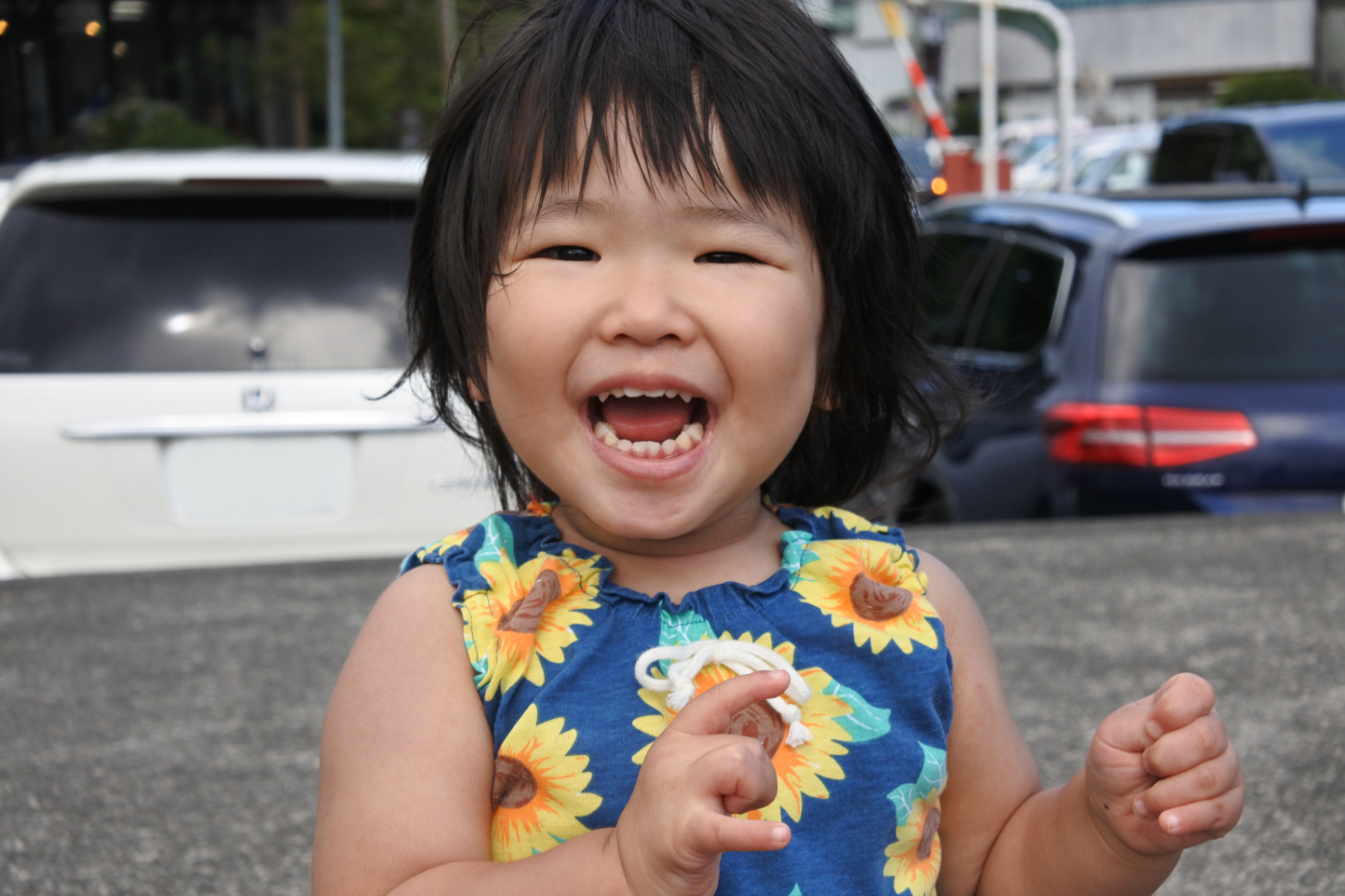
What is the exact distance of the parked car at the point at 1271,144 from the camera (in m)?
7.89

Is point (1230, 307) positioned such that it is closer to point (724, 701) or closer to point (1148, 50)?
point (724, 701)

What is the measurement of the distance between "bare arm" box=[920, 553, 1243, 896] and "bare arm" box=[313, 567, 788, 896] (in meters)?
0.38

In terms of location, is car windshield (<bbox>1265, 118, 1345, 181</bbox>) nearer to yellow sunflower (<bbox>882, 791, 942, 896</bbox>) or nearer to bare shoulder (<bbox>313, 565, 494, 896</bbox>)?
yellow sunflower (<bbox>882, 791, 942, 896</bbox>)

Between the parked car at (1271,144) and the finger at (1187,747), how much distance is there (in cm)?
695

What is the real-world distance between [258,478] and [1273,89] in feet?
91.3

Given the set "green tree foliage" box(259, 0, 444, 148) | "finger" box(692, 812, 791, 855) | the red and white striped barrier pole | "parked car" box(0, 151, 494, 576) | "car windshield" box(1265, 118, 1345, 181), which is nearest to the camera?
"finger" box(692, 812, 791, 855)

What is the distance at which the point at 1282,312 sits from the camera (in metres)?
4.16

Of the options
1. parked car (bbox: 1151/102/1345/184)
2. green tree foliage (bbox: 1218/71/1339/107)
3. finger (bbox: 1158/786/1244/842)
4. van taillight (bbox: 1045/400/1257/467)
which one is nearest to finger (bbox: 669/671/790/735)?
finger (bbox: 1158/786/1244/842)

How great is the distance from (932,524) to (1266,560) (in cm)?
111

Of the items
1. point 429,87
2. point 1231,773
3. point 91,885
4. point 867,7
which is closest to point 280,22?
point 429,87

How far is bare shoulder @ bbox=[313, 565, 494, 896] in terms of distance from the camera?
123 centimetres

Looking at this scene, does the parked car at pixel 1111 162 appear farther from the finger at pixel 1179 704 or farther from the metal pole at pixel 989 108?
→ the finger at pixel 1179 704

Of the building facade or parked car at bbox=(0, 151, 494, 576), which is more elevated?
parked car at bbox=(0, 151, 494, 576)

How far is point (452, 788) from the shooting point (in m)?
1.25
